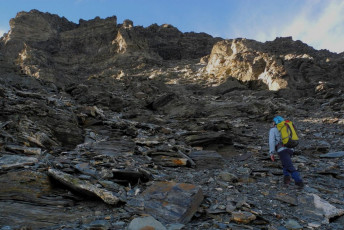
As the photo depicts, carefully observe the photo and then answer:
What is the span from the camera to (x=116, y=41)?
203ft

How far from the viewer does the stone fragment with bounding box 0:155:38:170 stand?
5484mm

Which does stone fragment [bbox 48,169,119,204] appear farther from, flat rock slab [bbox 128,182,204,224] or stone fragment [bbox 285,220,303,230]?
stone fragment [bbox 285,220,303,230]

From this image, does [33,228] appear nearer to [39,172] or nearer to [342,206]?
[39,172]

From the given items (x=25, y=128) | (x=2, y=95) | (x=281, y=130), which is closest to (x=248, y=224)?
(x=281, y=130)

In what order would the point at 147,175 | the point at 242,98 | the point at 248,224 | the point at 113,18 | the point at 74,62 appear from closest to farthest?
1. the point at 248,224
2. the point at 147,175
3. the point at 242,98
4. the point at 74,62
5. the point at 113,18

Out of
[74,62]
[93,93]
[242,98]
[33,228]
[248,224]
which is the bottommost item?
[33,228]

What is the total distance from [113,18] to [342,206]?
74468 mm

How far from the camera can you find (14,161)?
5.75 m

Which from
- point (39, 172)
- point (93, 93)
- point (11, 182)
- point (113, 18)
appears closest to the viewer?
point (11, 182)

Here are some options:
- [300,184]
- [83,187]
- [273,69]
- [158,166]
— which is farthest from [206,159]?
[273,69]

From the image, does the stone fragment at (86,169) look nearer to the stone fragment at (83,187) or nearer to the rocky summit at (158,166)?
the rocky summit at (158,166)

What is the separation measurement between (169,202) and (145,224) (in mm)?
885

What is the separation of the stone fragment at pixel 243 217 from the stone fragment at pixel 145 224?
1.31 m

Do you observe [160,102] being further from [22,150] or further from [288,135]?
[288,135]
